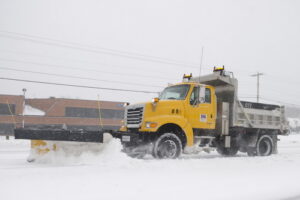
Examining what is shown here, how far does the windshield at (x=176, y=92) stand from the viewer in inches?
400

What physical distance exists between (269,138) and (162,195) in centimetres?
916

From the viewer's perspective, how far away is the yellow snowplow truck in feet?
29.4

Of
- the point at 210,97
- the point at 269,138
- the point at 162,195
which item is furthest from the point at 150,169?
the point at 269,138

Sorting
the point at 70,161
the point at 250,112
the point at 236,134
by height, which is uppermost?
the point at 250,112

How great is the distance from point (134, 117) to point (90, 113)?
122 feet

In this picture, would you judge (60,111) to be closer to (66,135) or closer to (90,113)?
(90,113)

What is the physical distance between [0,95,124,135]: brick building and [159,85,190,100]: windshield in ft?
110

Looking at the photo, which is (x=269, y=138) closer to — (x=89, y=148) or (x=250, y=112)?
(x=250, y=112)

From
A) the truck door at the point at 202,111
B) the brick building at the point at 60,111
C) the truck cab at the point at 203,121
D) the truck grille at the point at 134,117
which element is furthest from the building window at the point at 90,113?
the truck door at the point at 202,111

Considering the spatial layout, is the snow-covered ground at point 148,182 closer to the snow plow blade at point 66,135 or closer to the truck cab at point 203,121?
the snow plow blade at point 66,135

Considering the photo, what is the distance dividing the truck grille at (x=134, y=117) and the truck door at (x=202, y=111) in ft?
5.32

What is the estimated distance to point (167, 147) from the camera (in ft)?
30.6

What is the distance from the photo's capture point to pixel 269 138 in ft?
41.5

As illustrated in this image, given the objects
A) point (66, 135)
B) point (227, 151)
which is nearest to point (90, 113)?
point (227, 151)
